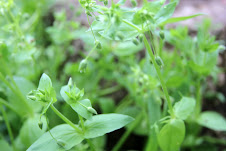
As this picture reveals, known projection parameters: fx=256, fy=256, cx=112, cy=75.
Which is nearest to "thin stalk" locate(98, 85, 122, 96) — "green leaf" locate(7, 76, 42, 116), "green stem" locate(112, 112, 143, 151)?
"green stem" locate(112, 112, 143, 151)

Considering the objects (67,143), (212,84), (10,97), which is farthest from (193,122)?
(10,97)

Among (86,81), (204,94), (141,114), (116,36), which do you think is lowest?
(204,94)

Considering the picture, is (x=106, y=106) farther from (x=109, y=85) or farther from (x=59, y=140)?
(x=59, y=140)

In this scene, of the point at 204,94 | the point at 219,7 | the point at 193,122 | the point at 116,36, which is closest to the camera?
the point at 116,36

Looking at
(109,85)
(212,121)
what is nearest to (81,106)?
(212,121)

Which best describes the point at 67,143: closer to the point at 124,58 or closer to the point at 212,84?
the point at 124,58

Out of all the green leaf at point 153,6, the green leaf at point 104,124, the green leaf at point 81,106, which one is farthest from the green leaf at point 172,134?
the green leaf at point 153,6

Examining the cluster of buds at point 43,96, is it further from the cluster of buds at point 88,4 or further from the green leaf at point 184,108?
the green leaf at point 184,108
